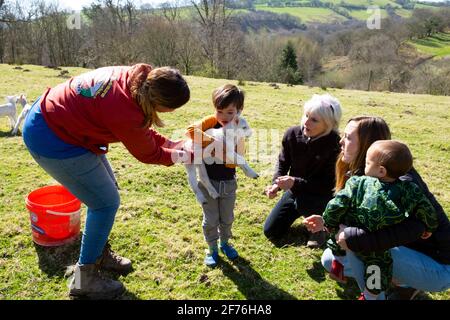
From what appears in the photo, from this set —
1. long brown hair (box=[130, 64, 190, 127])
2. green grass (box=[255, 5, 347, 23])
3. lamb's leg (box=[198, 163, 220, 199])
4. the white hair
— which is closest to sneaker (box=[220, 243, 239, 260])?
lamb's leg (box=[198, 163, 220, 199])

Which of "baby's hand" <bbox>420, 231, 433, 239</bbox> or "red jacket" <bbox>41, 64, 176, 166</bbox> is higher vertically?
"red jacket" <bbox>41, 64, 176, 166</bbox>

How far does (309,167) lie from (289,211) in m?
0.55

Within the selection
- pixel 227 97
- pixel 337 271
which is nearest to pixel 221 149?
pixel 227 97

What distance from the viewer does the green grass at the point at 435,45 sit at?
47812 mm

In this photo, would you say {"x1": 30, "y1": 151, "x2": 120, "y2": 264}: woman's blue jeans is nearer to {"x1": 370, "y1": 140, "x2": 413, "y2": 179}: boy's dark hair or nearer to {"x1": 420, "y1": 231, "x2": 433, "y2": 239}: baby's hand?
{"x1": 370, "y1": 140, "x2": 413, "y2": 179}: boy's dark hair

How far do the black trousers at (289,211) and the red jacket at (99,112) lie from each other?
1.79 m

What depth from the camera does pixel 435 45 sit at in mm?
51156

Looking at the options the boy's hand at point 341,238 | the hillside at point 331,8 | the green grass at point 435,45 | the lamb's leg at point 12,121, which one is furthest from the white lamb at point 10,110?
the hillside at point 331,8

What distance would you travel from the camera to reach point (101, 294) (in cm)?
301

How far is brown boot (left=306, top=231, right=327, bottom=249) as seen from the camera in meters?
3.90

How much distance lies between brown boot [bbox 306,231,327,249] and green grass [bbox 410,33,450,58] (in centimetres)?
5061

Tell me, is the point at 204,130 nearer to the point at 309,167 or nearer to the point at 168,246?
the point at 309,167

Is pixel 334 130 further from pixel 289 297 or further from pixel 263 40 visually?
pixel 263 40
